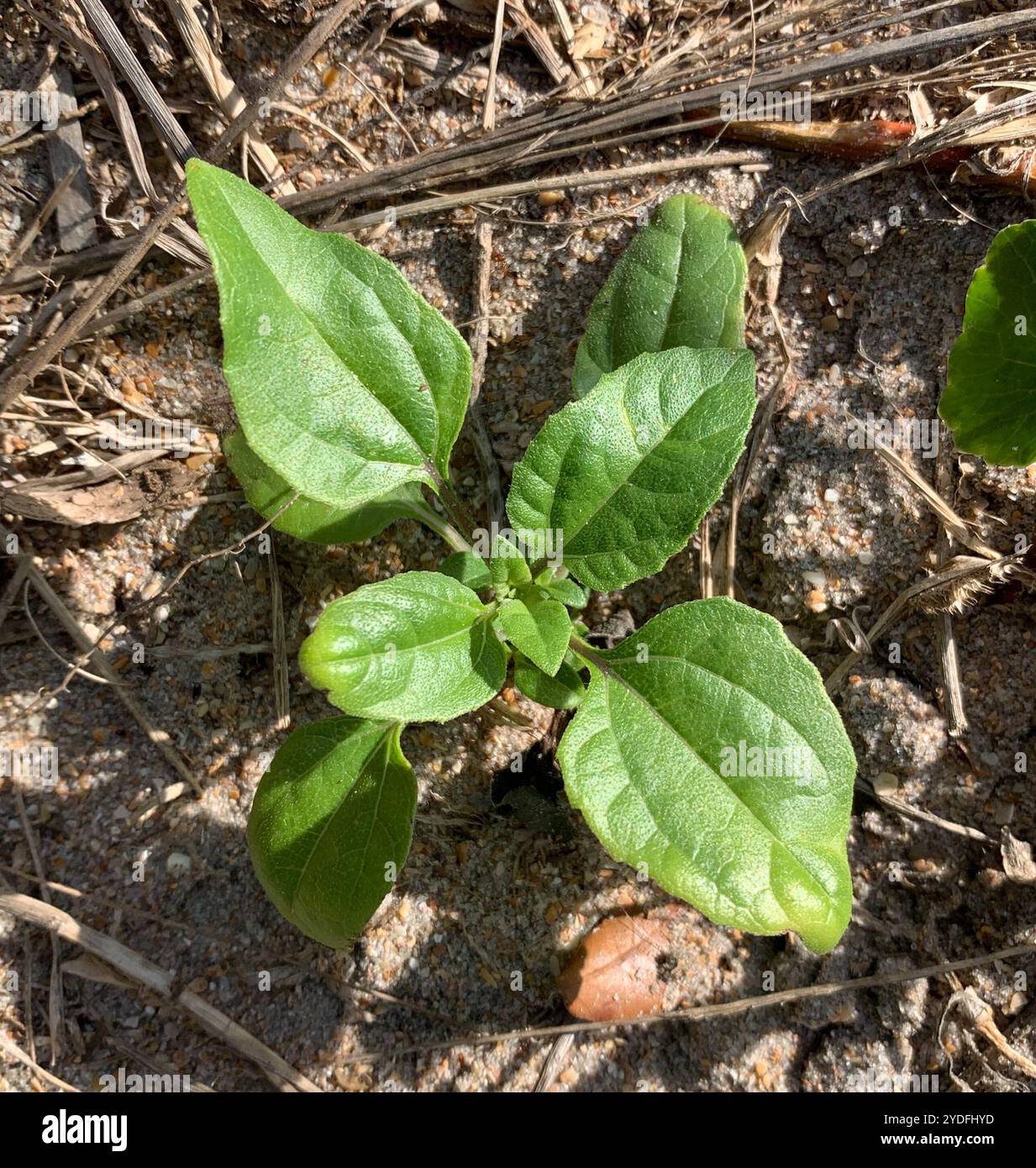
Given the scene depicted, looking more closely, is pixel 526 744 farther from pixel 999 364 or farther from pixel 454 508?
pixel 999 364

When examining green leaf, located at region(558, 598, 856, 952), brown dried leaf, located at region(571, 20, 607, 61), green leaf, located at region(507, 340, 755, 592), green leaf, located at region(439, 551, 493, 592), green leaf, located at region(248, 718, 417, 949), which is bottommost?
green leaf, located at region(248, 718, 417, 949)

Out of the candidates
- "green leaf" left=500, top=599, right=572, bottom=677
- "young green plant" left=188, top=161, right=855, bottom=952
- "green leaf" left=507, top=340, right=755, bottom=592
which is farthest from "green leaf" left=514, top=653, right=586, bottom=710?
"green leaf" left=507, top=340, right=755, bottom=592

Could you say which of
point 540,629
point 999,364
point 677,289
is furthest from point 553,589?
point 999,364

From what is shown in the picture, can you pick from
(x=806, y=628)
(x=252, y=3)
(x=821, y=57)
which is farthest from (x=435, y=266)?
(x=806, y=628)

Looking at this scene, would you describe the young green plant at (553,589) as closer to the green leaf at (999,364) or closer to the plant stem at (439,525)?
the plant stem at (439,525)

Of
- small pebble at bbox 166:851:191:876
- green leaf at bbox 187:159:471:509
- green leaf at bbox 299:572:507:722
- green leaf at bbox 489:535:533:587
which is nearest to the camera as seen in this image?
green leaf at bbox 299:572:507:722

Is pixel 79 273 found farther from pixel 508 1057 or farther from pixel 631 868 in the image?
pixel 508 1057

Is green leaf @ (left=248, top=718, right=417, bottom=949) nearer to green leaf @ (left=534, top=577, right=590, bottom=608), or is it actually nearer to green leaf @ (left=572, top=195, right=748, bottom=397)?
green leaf @ (left=534, top=577, right=590, bottom=608)
